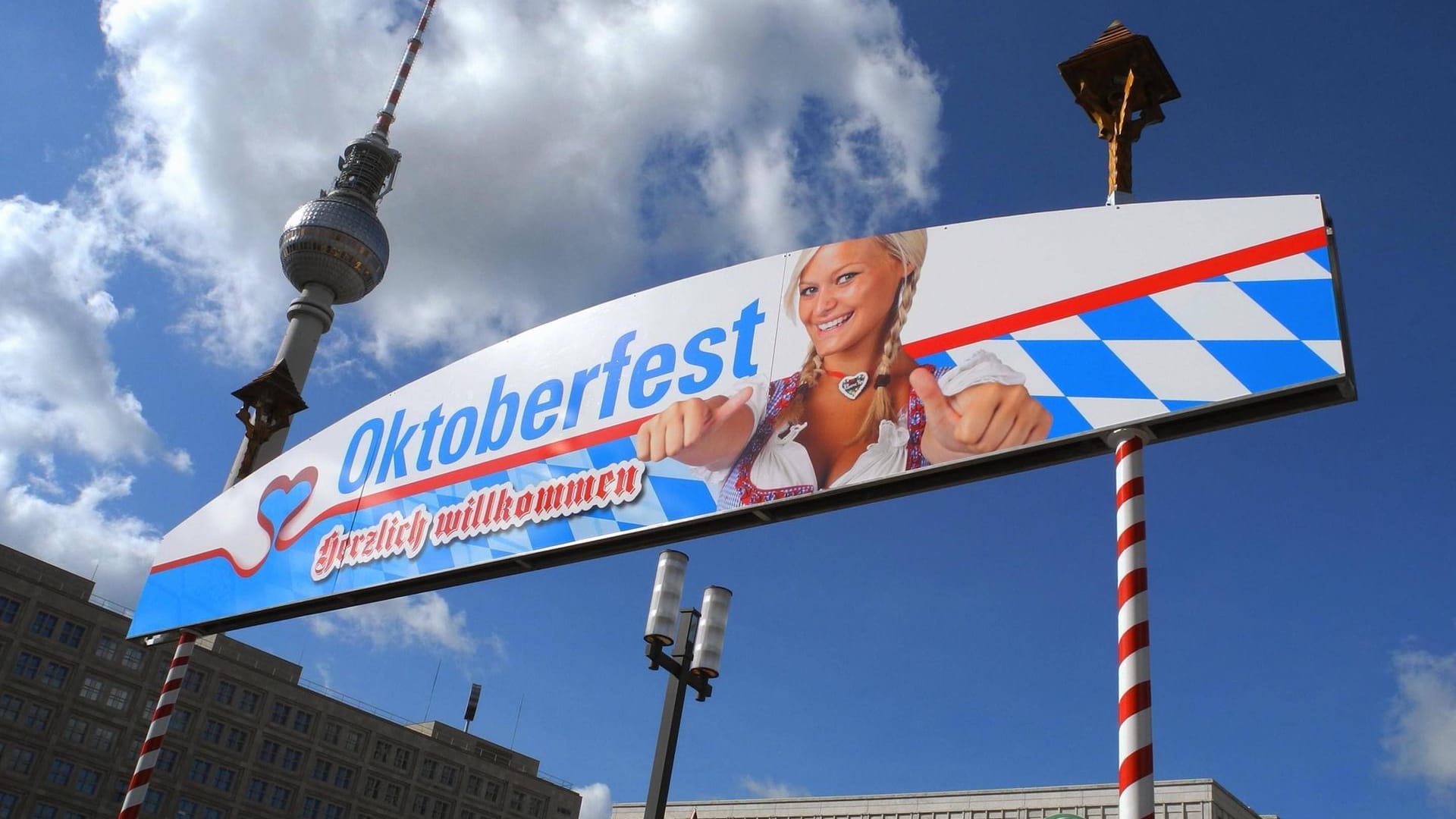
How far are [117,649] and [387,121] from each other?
1654 inches

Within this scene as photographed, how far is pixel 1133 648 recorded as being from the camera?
7.89 meters

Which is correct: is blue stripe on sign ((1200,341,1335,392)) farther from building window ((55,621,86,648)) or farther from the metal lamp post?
building window ((55,621,86,648))

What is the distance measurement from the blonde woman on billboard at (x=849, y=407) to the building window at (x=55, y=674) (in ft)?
282

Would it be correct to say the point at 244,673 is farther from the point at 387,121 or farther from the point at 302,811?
the point at 387,121

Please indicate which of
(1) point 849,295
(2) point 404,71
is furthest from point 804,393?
(2) point 404,71

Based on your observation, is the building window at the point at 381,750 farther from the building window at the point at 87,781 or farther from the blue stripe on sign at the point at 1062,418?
the blue stripe on sign at the point at 1062,418

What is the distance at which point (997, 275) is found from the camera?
1044 cm

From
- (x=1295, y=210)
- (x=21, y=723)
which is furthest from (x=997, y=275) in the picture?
(x=21, y=723)

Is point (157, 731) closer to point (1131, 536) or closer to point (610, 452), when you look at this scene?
point (610, 452)

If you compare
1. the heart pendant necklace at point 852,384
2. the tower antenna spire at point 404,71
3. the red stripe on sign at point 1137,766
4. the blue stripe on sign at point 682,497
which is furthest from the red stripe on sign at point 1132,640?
the tower antenna spire at point 404,71

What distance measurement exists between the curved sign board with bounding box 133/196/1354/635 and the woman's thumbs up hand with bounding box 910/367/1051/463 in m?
0.02

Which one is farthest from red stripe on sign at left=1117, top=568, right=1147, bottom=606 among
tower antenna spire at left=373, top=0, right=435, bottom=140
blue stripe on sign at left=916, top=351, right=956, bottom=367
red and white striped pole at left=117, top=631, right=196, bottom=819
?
tower antenna spire at left=373, top=0, right=435, bottom=140

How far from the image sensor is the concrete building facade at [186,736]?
8244 centimetres

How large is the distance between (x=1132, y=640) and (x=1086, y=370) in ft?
7.31
